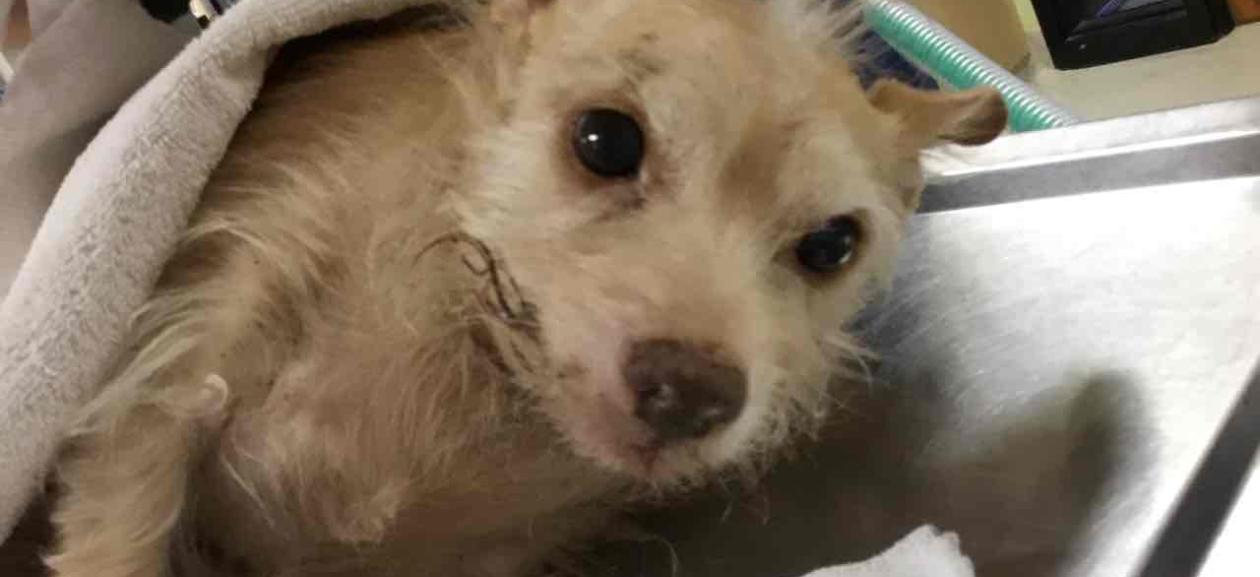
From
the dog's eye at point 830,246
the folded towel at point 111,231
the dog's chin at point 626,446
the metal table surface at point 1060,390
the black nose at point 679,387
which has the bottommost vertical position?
the metal table surface at point 1060,390

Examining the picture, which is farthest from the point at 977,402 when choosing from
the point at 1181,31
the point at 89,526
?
the point at 1181,31

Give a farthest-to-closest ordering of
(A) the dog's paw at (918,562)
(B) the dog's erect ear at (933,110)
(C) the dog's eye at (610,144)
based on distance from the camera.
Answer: (B) the dog's erect ear at (933,110) → (C) the dog's eye at (610,144) → (A) the dog's paw at (918,562)

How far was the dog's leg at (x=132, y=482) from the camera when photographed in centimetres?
72

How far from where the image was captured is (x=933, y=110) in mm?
902

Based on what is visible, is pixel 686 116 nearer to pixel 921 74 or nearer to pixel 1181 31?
pixel 921 74

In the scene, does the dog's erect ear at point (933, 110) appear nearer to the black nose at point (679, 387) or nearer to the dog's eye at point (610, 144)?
the dog's eye at point (610, 144)

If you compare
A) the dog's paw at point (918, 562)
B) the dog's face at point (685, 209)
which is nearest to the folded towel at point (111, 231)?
the dog's face at point (685, 209)

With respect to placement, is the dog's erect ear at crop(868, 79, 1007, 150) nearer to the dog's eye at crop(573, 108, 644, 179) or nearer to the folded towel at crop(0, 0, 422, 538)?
the dog's eye at crop(573, 108, 644, 179)

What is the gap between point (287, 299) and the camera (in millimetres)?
767

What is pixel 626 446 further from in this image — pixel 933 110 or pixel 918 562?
pixel 933 110

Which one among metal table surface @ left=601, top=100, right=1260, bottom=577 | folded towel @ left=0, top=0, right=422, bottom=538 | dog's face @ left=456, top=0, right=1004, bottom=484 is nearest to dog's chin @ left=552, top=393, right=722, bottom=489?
dog's face @ left=456, top=0, right=1004, bottom=484

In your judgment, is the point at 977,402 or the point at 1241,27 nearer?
the point at 977,402

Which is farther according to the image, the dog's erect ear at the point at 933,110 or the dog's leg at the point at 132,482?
the dog's erect ear at the point at 933,110

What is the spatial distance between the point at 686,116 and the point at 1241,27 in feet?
5.91
